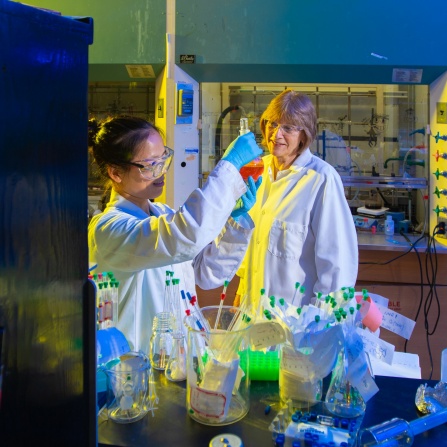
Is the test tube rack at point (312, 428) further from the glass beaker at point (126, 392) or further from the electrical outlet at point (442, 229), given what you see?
the electrical outlet at point (442, 229)

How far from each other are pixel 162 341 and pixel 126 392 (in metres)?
0.24

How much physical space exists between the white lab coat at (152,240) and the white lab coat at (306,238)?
0.58m

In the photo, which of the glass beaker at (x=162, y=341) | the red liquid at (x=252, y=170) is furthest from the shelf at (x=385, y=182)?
the glass beaker at (x=162, y=341)

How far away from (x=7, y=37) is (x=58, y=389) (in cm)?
51

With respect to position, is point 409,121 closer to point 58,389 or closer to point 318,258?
point 318,258

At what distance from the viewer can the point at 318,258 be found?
2223 mm

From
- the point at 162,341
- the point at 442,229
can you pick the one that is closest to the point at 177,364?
the point at 162,341

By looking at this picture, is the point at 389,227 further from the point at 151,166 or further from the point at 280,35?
the point at 151,166

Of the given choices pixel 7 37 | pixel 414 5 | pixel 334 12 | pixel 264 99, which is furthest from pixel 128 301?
pixel 264 99

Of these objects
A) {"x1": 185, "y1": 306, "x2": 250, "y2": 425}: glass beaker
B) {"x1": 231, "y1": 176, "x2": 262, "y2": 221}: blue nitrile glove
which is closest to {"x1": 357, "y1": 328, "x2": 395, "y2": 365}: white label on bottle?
{"x1": 185, "y1": 306, "x2": 250, "y2": 425}: glass beaker

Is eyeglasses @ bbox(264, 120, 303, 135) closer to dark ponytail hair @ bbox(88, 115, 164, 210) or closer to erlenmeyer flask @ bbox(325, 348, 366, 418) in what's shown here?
dark ponytail hair @ bbox(88, 115, 164, 210)

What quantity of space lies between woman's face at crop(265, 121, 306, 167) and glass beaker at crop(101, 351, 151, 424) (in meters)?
1.53

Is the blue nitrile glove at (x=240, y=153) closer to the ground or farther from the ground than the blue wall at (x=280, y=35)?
closer to the ground

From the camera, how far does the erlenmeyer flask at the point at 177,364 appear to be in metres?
1.24
